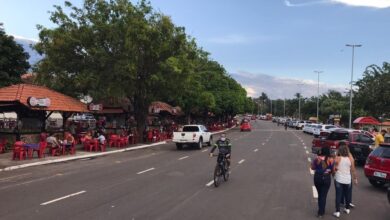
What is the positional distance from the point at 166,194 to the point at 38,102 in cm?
1584

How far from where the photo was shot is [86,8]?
114 feet

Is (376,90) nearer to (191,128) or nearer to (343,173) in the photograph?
(191,128)

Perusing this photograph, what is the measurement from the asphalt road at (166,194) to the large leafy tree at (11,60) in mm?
31533

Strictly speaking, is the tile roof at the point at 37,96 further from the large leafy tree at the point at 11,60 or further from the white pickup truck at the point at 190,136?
the large leafy tree at the point at 11,60

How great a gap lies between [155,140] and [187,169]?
20720 millimetres

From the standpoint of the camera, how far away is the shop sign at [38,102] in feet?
82.3

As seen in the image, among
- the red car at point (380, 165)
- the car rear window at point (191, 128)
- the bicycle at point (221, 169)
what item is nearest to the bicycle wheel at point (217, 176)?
the bicycle at point (221, 169)

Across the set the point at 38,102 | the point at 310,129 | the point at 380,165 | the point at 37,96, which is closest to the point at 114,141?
the point at 37,96

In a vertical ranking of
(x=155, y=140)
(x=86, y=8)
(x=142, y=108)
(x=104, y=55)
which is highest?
(x=86, y=8)

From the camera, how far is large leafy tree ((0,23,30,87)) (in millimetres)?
47375

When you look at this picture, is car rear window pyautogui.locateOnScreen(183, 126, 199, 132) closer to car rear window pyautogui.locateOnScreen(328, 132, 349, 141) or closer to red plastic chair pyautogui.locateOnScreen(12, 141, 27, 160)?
car rear window pyautogui.locateOnScreen(328, 132, 349, 141)

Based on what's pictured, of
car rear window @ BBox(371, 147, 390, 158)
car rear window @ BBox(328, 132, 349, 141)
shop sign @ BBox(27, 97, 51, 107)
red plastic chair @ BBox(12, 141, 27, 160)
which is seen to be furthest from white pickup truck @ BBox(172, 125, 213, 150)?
car rear window @ BBox(371, 147, 390, 158)

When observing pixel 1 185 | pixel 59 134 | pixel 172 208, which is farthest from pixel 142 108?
pixel 172 208

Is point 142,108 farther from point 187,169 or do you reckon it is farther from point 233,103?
point 233,103
